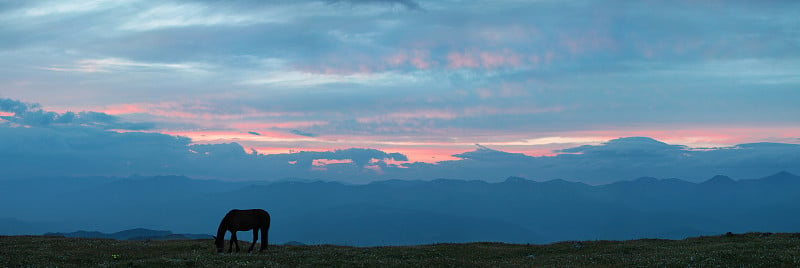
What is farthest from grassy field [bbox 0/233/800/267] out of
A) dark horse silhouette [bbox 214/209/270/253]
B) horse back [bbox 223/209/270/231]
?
horse back [bbox 223/209/270/231]

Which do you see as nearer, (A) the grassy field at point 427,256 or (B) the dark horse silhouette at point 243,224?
(A) the grassy field at point 427,256

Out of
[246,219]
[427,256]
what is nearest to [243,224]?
[246,219]

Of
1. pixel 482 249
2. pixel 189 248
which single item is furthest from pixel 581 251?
pixel 189 248

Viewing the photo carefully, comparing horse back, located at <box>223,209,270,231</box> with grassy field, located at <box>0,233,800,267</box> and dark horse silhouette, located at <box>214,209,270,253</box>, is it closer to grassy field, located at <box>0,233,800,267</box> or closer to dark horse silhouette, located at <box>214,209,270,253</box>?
dark horse silhouette, located at <box>214,209,270,253</box>

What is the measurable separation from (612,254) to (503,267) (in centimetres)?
→ 985

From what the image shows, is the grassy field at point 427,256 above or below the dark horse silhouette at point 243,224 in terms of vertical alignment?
below

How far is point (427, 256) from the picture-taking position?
116 feet

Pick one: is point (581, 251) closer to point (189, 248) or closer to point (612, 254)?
point (612, 254)

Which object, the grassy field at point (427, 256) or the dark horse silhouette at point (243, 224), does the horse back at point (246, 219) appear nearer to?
the dark horse silhouette at point (243, 224)

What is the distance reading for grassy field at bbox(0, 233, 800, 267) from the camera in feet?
98.8

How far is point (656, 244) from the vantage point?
142 feet

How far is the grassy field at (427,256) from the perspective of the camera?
98.8ft

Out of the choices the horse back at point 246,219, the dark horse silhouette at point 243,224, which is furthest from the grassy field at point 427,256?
the horse back at point 246,219

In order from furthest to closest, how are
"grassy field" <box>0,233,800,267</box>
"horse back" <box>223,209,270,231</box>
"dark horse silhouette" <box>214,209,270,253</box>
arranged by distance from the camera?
"horse back" <box>223,209,270,231</box>, "dark horse silhouette" <box>214,209,270,253</box>, "grassy field" <box>0,233,800,267</box>
